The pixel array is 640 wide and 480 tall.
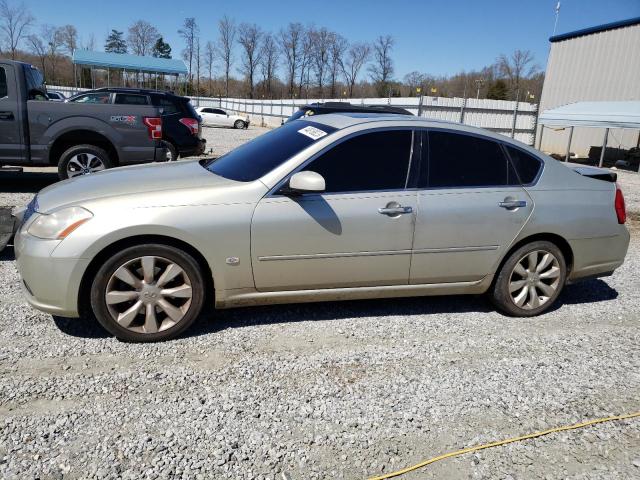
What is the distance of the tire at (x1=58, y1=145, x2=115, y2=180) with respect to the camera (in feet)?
25.8

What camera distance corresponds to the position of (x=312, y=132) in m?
4.04

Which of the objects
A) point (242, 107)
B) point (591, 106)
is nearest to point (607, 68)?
point (591, 106)

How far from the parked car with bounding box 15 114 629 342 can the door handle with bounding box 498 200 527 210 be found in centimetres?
1

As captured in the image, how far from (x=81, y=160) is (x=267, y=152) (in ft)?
17.1

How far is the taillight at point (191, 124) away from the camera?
11.8m

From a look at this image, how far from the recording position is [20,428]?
8.46 ft

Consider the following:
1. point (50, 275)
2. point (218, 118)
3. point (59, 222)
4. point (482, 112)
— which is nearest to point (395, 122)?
point (59, 222)

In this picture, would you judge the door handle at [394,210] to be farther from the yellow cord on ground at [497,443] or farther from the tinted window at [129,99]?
the tinted window at [129,99]

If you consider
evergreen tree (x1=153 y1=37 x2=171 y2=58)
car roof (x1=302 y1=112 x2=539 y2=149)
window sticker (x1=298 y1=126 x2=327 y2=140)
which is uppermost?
evergreen tree (x1=153 y1=37 x2=171 y2=58)

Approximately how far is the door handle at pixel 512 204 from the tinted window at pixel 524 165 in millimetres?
200

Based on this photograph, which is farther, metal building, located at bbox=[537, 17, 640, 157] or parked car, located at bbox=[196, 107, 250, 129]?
parked car, located at bbox=[196, 107, 250, 129]

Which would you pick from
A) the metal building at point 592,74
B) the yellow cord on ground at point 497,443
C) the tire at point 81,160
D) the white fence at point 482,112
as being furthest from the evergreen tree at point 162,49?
the yellow cord on ground at point 497,443

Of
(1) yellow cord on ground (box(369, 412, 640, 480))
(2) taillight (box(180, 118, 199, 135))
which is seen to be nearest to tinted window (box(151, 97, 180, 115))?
(2) taillight (box(180, 118, 199, 135))

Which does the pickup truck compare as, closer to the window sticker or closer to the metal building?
the window sticker
